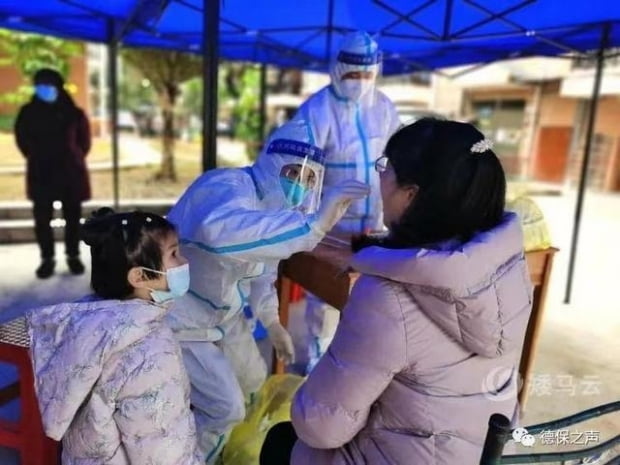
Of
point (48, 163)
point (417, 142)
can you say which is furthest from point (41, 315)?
point (48, 163)

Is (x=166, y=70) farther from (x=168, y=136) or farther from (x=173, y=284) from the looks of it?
(x=173, y=284)

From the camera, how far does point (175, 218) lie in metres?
1.56

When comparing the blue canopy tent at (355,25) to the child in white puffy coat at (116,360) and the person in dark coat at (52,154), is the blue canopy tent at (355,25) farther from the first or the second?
the child in white puffy coat at (116,360)

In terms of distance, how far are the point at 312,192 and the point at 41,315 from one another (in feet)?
2.66

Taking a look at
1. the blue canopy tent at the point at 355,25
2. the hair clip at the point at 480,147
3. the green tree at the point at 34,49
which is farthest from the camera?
the green tree at the point at 34,49

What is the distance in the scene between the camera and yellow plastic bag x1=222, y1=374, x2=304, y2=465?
1872mm

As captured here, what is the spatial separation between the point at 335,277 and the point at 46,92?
2931 millimetres

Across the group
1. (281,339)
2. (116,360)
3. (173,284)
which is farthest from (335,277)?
(116,360)

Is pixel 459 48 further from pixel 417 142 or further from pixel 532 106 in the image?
pixel 532 106

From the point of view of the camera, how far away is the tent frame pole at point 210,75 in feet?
7.00

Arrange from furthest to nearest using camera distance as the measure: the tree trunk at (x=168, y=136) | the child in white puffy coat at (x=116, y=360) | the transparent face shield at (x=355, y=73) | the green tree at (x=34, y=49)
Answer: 1. the tree trunk at (x=168, y=136)
2. the green tree at (x=34, y=49)
3. the transparent face shield at (x=355, y=73)
4. the child in white puffy coat at (x=116, y=360)

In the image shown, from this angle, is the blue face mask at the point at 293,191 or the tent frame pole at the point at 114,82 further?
the tent frame pole at the point at 114,82

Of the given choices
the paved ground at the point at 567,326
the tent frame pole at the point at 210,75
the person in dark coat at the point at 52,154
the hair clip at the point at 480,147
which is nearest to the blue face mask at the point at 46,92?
the person in dark coat at the point at 52,154

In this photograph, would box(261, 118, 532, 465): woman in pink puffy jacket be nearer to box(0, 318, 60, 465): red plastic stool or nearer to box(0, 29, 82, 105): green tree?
box(0, 318, 60, 465): red plastic stool
